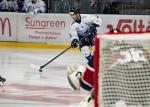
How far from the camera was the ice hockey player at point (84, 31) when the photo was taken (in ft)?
27.5

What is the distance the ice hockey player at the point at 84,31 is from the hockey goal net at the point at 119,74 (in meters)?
4.97

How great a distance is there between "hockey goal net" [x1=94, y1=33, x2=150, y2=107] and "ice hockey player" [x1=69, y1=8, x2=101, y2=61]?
4.97m

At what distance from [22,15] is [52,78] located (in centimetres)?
468

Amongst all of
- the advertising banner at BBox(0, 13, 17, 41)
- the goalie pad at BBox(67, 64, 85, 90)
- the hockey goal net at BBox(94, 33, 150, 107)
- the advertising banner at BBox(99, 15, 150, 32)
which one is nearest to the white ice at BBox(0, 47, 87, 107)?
the advertising banner at BBox(99, 15, 150, 32)

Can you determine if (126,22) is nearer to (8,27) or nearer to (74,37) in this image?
(8,27)

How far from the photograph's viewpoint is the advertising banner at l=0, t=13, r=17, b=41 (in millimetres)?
12328

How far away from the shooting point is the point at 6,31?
40.7 ft

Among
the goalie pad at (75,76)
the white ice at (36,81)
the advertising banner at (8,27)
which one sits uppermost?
the goalie pad at (75,76)

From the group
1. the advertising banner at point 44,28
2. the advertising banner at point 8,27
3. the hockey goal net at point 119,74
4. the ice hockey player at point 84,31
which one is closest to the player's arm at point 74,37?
the ice hockey player at point 84,31

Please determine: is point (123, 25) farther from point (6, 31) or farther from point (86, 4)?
point (6, 31)

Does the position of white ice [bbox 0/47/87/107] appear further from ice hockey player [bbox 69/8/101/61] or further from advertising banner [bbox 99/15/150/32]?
advertising banner [bbox 99/15/150/32]

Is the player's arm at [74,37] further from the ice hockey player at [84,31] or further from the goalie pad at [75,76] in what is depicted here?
the goalie pad at [75,76]

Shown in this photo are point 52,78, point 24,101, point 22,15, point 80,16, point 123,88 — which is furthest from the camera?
point 22,15

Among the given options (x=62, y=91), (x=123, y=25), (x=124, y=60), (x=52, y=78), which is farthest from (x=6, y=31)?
(x=124, y=60)
